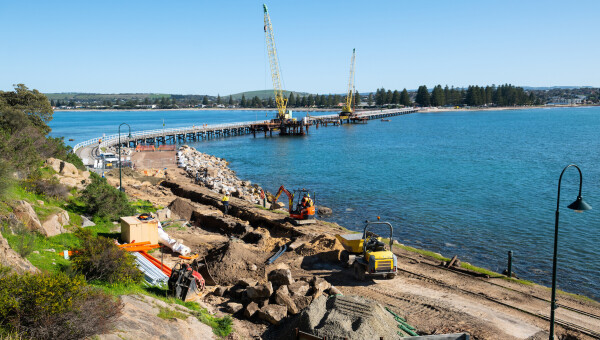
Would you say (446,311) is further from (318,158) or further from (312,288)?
(318,158)

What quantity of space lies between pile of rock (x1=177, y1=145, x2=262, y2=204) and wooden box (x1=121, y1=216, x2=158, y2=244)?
1469cm

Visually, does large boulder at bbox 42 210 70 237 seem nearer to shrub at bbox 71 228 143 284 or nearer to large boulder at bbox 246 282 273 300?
shrub at bbox 71 228 143 284

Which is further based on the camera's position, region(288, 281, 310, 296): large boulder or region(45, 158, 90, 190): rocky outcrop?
region(45, 158, 90, 190): rocky outcrop

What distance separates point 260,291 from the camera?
13.3 meters

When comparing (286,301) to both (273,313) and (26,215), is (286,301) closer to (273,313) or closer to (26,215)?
(273,313)

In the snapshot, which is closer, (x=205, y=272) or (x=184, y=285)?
(x=184, y=285)

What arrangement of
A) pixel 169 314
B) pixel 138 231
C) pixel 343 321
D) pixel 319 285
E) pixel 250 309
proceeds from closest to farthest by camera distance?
pixel 343 321 < pixel 169 314 < pixel 250 309 < pixel 319 285 < pixel 138 231

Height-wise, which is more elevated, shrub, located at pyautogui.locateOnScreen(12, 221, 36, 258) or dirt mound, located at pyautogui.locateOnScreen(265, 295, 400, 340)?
shrub, located at pyautogui.locateOnScreen(12, 221, 36, 258)

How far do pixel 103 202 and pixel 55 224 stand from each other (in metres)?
3.96

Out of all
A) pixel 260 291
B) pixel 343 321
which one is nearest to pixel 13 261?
pixel 260 291

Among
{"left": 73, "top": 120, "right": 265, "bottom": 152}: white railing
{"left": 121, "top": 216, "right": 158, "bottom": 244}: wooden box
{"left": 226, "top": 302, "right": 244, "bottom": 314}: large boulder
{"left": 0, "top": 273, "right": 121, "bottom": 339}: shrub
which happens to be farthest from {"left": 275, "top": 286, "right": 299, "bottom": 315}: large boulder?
{"left": 73, "top": 120, "right": 265, "bottom": 152}: white railing

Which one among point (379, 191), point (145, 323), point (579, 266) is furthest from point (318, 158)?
point (145, 323)

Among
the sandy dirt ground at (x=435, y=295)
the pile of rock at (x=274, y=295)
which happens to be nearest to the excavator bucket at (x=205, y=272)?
the sandy dirt ground at (x=435, y=295)

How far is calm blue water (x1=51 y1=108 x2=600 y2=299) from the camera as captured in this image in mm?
22766
